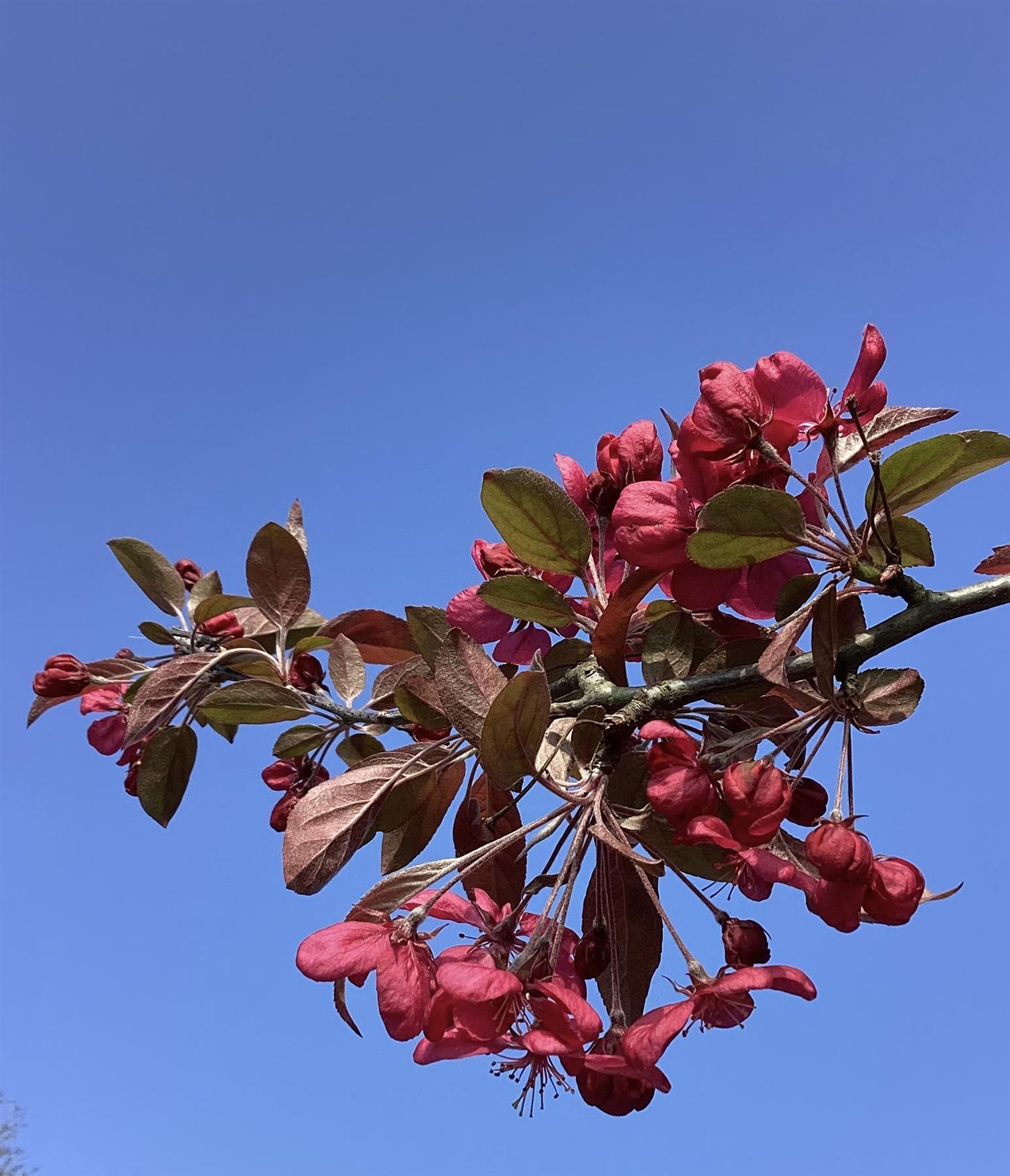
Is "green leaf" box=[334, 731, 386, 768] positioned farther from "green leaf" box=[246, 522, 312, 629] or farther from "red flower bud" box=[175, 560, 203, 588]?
"red flower bud" box=[175, 560, 203, 588]

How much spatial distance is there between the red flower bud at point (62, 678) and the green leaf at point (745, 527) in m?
1.39

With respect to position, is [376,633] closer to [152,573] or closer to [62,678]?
[152,573]

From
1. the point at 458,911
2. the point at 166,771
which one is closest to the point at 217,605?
the point at 166,771

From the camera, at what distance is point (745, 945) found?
1102 mm

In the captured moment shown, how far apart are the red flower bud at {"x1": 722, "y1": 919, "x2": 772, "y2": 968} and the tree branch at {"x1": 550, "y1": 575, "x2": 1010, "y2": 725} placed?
26cm

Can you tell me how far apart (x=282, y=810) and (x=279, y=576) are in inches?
16.1

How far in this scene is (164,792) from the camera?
5.84ft

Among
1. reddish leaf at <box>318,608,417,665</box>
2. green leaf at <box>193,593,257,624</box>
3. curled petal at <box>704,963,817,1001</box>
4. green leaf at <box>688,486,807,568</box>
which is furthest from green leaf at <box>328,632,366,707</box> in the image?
curled petal at <box>704,963,817,1001</box>

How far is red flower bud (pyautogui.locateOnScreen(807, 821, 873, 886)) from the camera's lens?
976 millimetres

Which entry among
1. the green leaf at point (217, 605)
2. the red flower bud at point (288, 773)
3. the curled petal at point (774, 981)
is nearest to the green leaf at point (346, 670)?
the red flower bud at point (288, 773)

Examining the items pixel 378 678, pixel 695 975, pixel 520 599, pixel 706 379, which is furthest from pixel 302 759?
pixel 706 379

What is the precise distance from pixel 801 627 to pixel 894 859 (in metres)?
0.26

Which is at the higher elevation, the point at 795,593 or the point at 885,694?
the point at 795,593

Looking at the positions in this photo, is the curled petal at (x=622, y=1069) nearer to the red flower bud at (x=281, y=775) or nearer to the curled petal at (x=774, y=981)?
the curled petal at (x=774, y=981)
